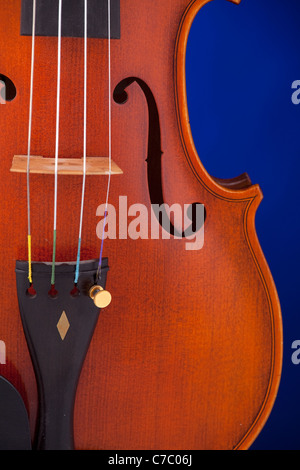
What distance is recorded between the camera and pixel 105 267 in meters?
0.80

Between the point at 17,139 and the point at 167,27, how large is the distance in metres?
0.28

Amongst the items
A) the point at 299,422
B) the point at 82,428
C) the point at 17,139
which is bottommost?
the point at 299,422

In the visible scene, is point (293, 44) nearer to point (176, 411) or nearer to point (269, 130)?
point (269, 130)

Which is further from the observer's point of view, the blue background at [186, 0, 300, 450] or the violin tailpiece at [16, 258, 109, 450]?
the blue background at [186, 0, 300, 450]

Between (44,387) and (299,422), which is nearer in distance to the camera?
(44,387)

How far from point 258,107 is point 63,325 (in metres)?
0.82

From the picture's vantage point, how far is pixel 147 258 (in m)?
0.84

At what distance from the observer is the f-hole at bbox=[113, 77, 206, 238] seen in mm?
821

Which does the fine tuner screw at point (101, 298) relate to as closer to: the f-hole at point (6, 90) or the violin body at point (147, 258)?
the violin body at point (147, 258)

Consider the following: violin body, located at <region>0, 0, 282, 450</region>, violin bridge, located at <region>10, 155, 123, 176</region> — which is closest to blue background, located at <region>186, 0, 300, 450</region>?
violin body, located at <region>0, 0, 282, 450</region>

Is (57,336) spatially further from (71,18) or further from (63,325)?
(71,18)

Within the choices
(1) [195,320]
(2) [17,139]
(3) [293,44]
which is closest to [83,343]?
(1) [195,320]

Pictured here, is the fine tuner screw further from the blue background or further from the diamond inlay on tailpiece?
the blue background

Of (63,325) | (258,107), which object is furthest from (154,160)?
(258,107)
